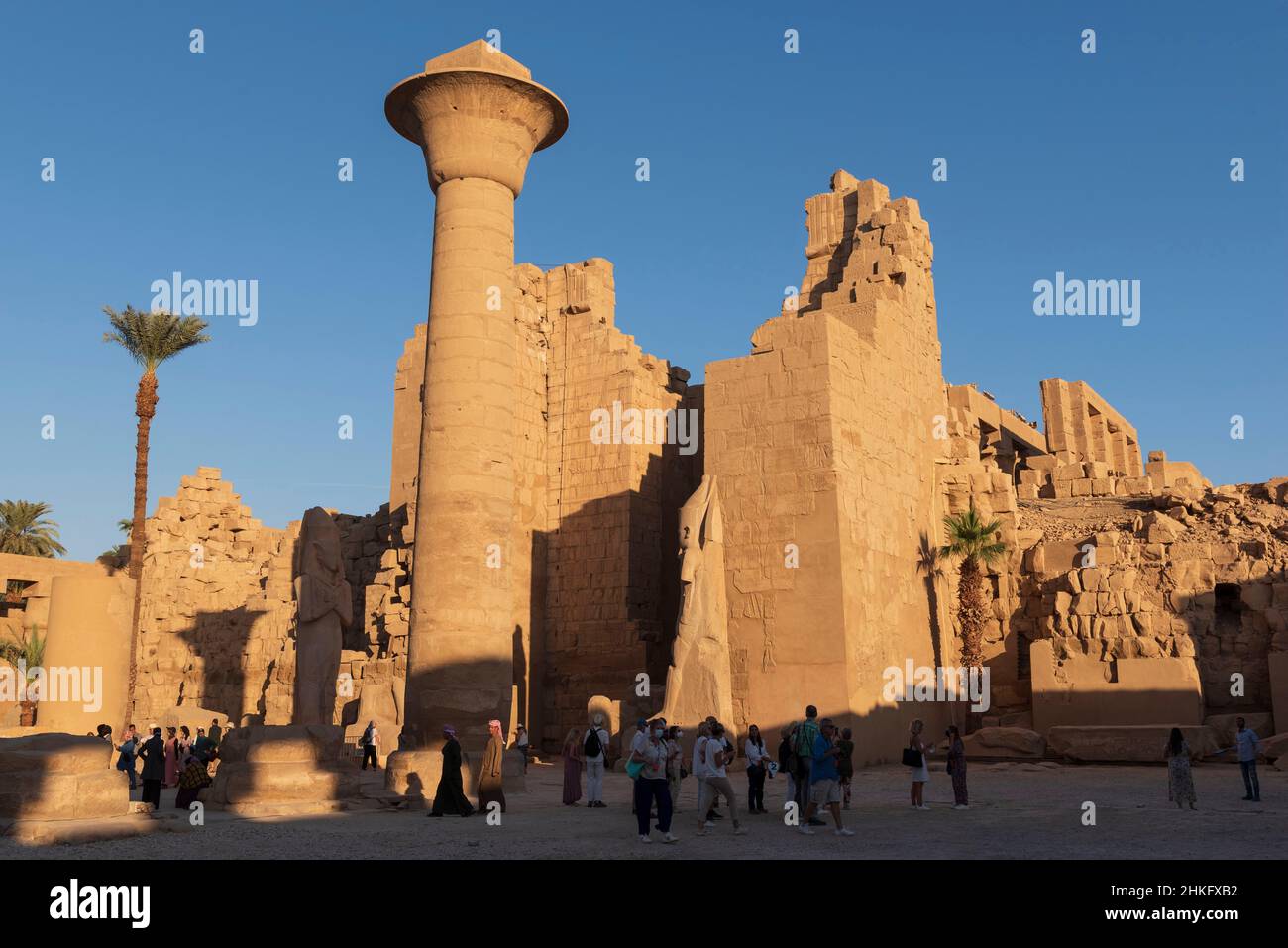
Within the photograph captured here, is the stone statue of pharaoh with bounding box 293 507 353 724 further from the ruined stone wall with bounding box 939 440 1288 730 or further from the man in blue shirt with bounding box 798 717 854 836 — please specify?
the ruined stone wall with bounding box 939 440 1288 730

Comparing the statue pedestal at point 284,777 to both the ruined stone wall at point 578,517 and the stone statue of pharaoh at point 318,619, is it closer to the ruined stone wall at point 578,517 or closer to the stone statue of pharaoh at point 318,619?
the stone statue of pharaoh at point 318,619

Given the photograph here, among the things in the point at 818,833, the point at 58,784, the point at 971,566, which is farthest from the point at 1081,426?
the point at 58,784

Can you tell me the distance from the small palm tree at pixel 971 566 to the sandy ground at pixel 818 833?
7602mm

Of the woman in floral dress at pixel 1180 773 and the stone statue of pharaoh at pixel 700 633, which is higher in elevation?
the stone statue of pharaoh at pixel 700 633

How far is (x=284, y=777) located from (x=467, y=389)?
5156 mm

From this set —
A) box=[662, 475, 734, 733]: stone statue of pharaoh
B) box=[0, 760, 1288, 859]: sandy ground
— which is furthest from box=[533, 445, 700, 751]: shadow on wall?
box=[0, 760, 1288, 859]: sandy ground

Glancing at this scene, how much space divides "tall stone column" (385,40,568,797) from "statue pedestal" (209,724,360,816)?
0.86 metres

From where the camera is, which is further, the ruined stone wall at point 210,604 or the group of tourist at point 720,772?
the ruined stone wall at point 210,604

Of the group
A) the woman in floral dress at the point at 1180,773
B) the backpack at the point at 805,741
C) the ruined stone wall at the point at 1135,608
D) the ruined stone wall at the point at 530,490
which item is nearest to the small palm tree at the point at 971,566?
the ruined stone wall at the point at 1135,608

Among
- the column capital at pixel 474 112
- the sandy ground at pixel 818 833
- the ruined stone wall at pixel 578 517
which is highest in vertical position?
the column capital at pixel 474 112

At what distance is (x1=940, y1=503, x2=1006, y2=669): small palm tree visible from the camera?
21.9m

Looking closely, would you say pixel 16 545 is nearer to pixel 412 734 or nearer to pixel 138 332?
pixel 138 332

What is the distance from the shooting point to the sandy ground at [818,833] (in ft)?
28.2

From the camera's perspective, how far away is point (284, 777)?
1214 centimetres
